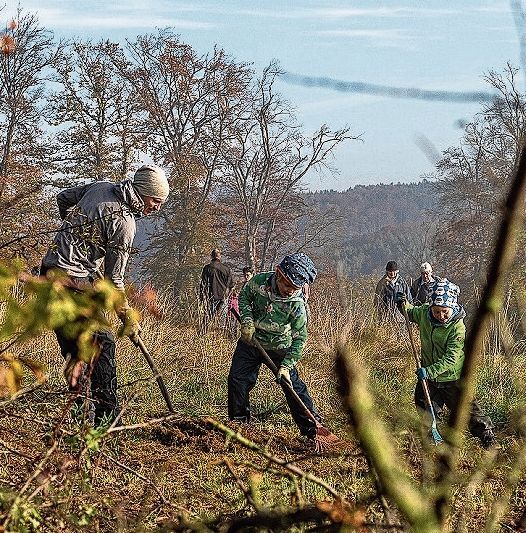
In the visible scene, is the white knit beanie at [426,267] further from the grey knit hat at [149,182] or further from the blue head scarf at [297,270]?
the grey knit hat at [149,182]

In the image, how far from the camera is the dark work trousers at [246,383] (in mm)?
7145

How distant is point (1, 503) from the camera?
256 cm

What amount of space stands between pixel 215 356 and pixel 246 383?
11.9 ft

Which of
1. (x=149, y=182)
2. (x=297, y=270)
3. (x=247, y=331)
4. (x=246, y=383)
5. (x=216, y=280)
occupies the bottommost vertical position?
(x=246, y=383)

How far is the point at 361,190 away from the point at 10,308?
323 feet

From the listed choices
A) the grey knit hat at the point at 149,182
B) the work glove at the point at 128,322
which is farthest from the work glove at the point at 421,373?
the grey knit hat at the point at 149,182

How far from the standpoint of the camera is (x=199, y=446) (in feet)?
21.0

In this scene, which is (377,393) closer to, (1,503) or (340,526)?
(340,526)

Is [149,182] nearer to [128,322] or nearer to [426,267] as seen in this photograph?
[128,322]

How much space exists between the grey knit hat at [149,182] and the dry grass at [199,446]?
1.36 metres

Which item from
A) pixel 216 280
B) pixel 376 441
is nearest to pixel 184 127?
pixel 216 280

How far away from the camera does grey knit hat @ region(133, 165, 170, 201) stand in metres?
5.99

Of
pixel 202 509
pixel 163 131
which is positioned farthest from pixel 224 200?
pixel 202 509

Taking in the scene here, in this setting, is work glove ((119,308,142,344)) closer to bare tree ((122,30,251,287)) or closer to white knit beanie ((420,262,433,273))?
white knit beanie ((420,262,433,273))
